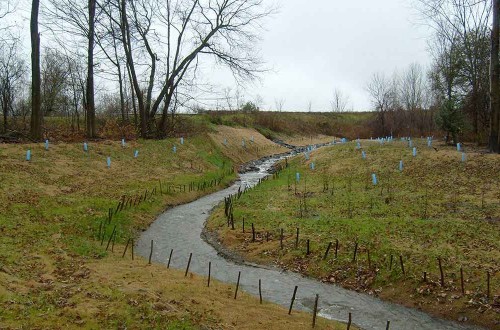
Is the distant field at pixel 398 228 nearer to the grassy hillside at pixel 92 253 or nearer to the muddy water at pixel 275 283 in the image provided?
the muddy water at pixel 275 283

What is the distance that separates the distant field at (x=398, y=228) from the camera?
11477 millimetres

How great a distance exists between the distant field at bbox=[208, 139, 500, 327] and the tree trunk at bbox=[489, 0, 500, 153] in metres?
1.42

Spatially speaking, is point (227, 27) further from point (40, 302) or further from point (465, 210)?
point (40, 302)

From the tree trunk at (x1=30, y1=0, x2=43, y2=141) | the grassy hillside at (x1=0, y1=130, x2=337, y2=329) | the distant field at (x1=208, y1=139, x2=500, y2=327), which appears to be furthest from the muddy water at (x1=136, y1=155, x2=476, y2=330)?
the tree trunk at (x1=30, y1=0, x2=43, y2=141)

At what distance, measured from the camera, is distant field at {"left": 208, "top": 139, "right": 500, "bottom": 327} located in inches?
452

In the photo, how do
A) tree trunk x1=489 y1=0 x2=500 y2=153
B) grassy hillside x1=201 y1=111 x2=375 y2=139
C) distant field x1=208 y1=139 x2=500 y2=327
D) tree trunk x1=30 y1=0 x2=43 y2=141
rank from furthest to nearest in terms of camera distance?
grassy hillside x1=201 y1=111 x2=375 y2=139 → tree trunk x1=30 y1=0 x2=43 y2=141 → tree trunk x1=489 y1=0 x2=500 y2=153 → distant field x1=208 y1=139 x2=500 y2=327

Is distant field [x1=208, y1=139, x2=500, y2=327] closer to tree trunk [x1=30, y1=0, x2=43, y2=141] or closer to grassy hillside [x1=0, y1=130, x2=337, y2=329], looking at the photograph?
grassy hillside [x1=0, y1=130, x2=337, y2=329]

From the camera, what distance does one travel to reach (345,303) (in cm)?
1118

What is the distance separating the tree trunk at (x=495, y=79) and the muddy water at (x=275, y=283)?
62.1 feet

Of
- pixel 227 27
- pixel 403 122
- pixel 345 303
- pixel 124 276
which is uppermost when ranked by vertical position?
pixel 227 27

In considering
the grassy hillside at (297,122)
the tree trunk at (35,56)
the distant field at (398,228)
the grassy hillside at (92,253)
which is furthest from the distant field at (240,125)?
the distant field at (398,228)

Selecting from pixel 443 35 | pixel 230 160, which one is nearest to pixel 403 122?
pixel 443 35

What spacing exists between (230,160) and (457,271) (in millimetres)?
30732

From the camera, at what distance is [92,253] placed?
13352 mm
